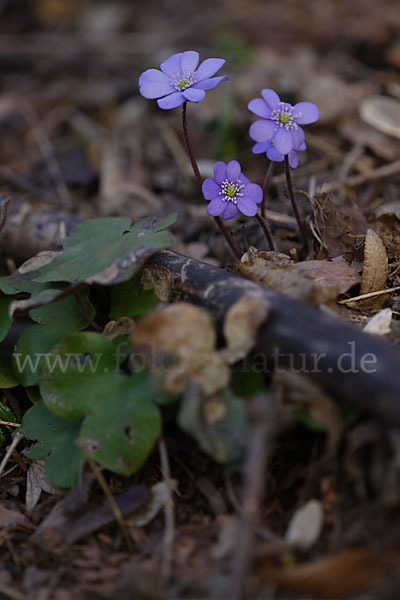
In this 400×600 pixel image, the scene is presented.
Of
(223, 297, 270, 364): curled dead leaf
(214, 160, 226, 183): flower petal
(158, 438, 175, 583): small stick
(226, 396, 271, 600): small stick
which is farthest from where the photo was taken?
(214, 160, 226, 183): flower petal

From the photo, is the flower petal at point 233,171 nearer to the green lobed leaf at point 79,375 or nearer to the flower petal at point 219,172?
the flower petal at point 219,172

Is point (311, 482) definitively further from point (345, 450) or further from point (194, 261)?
point (194, 261)

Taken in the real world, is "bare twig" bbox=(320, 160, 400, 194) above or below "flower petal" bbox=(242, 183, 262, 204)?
below

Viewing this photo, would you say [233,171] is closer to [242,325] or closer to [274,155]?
[274,155]

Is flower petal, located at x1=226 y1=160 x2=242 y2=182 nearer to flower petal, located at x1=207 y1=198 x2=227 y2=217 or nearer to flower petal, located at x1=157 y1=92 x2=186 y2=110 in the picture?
flower petal, located at x1=207 y1=198 x2=227 y2=217

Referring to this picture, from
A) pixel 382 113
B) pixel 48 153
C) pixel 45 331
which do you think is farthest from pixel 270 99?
pixel 48 153

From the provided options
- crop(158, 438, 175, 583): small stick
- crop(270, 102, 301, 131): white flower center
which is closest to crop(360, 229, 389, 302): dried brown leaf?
crop(270, 102, 301, 131): white flower center
